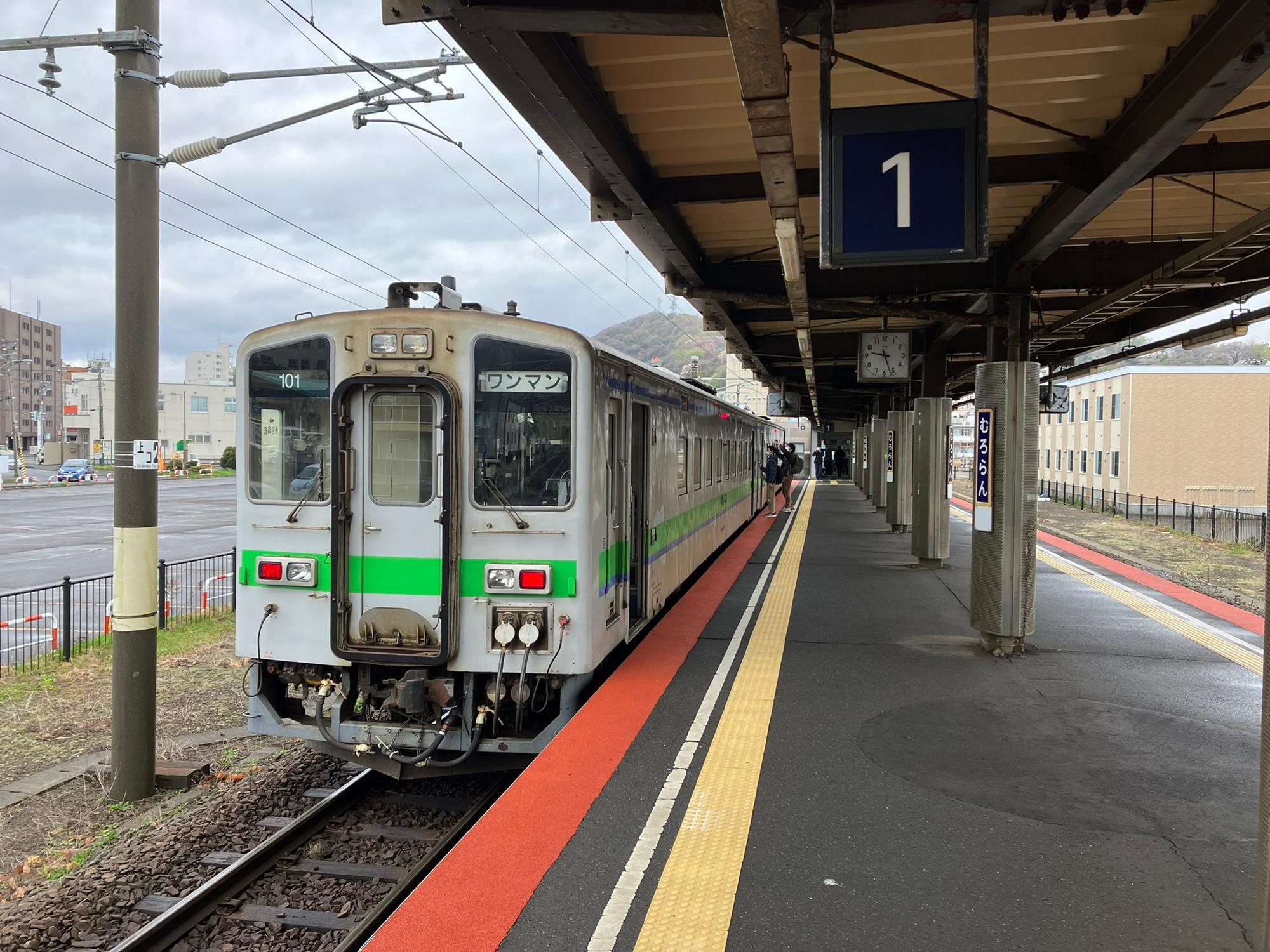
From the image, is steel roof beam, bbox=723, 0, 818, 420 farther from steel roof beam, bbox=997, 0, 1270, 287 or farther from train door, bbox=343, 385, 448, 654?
train door, bbox=343, 385, 448, 654

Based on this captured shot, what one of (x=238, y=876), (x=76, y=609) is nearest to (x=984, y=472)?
(x=238, y=876)

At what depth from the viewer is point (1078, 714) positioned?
251 inches

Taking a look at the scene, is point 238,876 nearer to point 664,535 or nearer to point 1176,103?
point 664,535

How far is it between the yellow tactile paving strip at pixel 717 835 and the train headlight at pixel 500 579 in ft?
5.26

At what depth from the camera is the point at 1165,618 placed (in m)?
10.1

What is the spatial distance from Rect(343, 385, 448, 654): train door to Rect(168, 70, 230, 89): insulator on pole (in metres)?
3.38

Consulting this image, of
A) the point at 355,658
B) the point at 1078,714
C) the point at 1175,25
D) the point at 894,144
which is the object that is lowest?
the point at 1078,714

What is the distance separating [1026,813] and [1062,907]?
98cm

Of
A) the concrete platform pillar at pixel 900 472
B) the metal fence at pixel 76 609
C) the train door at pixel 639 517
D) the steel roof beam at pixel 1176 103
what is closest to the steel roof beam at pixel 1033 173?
the steel roof beam at pixel 1176 103

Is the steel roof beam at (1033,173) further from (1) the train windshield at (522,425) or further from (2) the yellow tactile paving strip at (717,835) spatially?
(2) the yellow tactile paving strip at (717,835)

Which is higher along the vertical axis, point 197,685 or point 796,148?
point 796,148

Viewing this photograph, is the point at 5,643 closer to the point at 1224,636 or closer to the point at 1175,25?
the point at 1175,25

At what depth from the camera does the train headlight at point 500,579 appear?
5.61m

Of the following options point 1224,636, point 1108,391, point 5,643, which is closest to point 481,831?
point 1224,636
